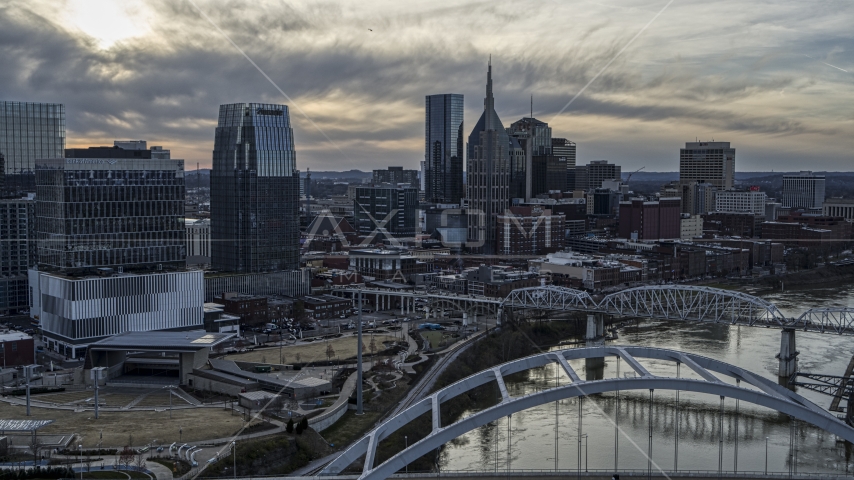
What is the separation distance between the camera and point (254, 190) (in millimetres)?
29562

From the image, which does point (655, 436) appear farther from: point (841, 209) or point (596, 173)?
point (596, 173)

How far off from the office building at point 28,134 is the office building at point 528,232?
58.8ft

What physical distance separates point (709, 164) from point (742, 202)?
1096 centimetres

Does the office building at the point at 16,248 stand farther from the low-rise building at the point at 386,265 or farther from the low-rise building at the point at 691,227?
the low-rise building at the point at 691,227

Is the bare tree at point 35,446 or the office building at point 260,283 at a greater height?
the office building at point 260,283

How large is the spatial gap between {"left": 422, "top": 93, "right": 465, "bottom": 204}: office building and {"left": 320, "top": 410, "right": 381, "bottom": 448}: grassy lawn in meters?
49.0

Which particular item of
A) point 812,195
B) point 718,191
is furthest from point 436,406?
point 812,195

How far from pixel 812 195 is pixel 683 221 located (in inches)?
967

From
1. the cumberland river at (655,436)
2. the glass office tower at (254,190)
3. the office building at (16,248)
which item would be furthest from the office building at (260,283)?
the cumberland river at (655,436)

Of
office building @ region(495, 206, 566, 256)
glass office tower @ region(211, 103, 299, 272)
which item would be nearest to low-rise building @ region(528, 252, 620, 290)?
office building @ region(495, 206, 566, 256)

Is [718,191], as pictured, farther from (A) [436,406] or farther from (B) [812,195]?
(A) [436,406]

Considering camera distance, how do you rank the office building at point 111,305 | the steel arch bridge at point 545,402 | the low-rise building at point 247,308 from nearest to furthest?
the steel arch bridge at point 545,402 → the office building at point 111,305 → the low-rise building at point 247,308

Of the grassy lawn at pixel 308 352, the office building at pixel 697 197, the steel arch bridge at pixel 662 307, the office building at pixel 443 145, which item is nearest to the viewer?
the grassy lawn at pixel 308 352

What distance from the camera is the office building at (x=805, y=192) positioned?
67875 mm
